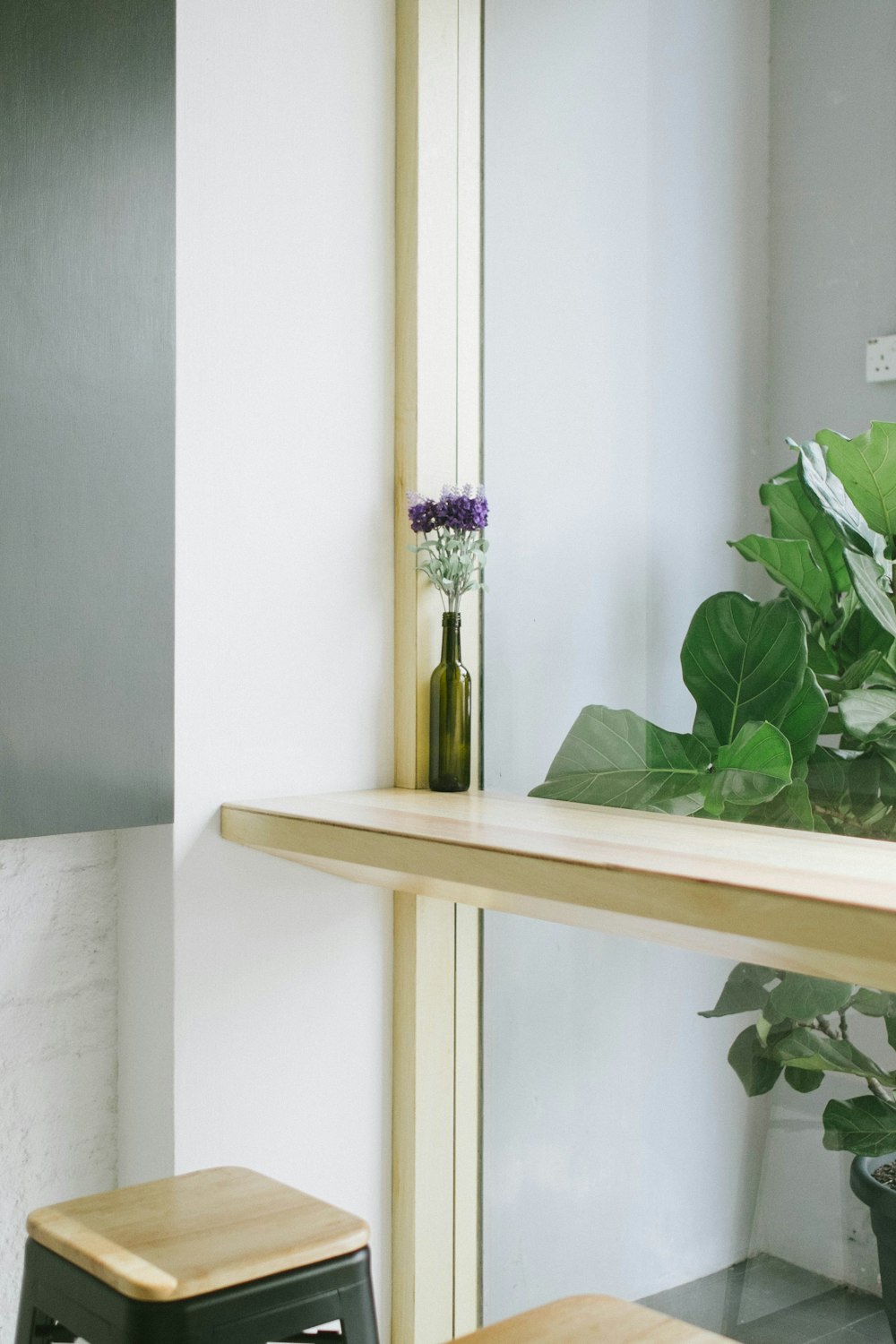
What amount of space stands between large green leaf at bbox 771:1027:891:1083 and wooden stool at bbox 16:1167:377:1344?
0.52 metres

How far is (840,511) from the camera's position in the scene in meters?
1.28

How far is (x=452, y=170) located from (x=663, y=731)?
34.5 inches

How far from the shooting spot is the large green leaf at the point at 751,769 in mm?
1350

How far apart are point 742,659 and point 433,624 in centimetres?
52

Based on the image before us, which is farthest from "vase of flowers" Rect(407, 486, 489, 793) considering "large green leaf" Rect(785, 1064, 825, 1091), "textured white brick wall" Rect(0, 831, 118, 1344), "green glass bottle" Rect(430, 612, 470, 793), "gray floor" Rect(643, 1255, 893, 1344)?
"gray floor" Rect(643, 1255, 893, 1344)

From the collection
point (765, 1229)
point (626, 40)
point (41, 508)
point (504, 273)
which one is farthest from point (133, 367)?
point (765, 1229)

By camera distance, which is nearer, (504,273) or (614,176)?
(614,176)

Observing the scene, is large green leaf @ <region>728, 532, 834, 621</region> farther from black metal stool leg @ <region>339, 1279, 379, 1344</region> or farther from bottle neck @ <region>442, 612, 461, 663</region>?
black metal stool leg @ <region>339, 1279, 379, 1344</region>

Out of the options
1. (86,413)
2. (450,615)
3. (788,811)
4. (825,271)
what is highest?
(825,271)

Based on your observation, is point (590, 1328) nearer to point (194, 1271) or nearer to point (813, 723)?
point (194, 1271)

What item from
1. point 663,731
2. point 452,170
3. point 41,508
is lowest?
point 663,731

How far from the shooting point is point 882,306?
1.29 meters

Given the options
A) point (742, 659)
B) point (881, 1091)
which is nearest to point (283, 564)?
point (742, 659)

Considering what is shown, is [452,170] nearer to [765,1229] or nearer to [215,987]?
[215,987]
